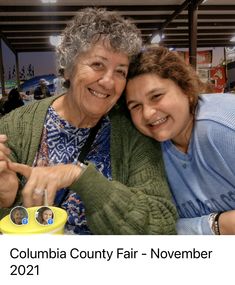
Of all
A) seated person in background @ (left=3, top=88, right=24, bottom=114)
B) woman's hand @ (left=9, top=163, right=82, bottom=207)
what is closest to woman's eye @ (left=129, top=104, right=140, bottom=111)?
woman's hand @ (left=9, top=163, right=82, bottom=207)

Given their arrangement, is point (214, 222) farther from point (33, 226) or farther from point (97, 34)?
point (97, 34)

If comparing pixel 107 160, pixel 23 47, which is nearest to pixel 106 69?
pixel 107 160

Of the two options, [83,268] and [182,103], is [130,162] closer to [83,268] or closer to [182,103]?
[182,103]

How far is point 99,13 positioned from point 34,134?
0.52m

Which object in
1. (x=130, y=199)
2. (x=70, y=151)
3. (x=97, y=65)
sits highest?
(x=97, y=65)

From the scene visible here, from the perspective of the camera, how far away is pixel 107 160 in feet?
Answer: 4.26

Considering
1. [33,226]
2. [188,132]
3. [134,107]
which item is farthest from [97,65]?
[33,226]

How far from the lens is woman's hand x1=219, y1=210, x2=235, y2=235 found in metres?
1.12

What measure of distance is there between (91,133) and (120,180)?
0.23m

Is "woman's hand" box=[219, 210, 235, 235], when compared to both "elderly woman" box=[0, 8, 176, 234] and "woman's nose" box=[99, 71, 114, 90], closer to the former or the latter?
"elderly woman" box=[0, 8, 176, 234]

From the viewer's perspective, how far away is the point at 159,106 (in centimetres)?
122

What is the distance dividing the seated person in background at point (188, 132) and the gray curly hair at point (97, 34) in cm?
7

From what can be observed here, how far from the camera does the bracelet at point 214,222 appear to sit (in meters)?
1.15

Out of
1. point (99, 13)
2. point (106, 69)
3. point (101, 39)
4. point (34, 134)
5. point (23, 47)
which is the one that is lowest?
point (34, 134)
